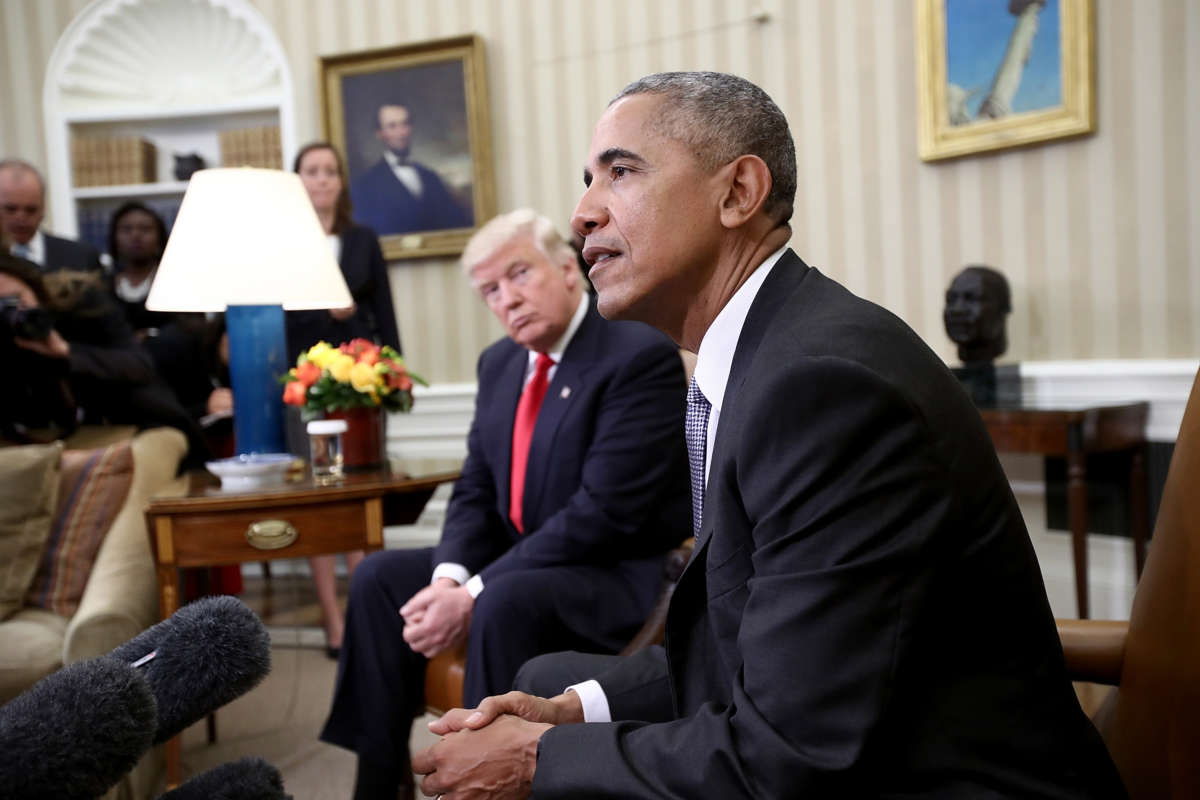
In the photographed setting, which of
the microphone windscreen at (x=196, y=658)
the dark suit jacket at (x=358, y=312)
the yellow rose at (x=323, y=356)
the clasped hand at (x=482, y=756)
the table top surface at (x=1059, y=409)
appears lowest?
the clasped hand at (x=482, y=756)

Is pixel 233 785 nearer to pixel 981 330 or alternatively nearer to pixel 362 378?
pixel 362 378

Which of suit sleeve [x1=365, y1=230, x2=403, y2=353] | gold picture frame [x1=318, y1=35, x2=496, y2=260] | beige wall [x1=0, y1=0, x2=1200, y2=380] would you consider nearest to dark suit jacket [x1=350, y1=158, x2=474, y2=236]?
gold picture frame [x1=318, y1=35, x2=496, y2=260]

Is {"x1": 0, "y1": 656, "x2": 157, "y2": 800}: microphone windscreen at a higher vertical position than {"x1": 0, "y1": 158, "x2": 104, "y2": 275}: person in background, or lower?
lower

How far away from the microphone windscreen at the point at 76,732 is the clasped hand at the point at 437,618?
1.57 metres

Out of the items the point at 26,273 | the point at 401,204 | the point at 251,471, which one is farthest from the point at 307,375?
the point at 401,204

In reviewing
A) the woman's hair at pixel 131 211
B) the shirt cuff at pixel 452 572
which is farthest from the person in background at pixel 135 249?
the shirt cuff at pixel 452 572

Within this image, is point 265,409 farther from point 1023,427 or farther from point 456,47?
point 456,47

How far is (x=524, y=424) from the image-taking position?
2.64 metres

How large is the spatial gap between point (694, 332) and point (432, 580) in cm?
134

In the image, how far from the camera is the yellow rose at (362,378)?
111 inches

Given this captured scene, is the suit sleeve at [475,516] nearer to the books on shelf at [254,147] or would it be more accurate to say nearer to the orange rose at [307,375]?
the orange rose at [307,375]

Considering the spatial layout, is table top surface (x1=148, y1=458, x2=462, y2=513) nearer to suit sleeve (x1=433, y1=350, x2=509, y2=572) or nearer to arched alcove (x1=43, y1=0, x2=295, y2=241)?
suit sleeve (x1=433, y1=350, x2=509, y2=572)

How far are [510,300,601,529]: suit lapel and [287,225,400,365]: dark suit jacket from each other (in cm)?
185

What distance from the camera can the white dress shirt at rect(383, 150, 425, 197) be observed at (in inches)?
203
